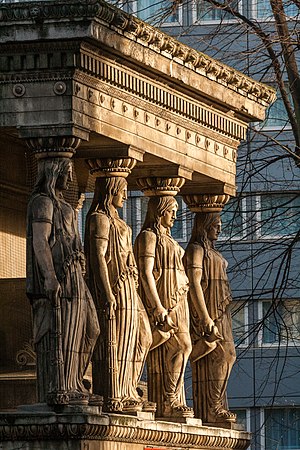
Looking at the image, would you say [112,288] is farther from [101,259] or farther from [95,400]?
[95,400]

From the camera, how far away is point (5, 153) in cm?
3375

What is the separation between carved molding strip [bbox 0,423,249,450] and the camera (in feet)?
98.7

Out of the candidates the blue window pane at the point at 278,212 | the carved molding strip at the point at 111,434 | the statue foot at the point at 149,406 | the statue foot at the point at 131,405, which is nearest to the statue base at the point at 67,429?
the carved molding strip at the point at 111,434

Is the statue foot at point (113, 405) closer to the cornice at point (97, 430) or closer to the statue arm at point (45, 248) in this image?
the cornice at point (97, 430)

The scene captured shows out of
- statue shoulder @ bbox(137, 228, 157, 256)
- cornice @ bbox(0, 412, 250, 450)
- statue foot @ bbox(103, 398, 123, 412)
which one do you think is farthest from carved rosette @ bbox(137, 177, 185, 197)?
statue foot @ bbox(103, 398, 123, 412)

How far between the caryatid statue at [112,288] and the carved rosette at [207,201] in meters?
3.84

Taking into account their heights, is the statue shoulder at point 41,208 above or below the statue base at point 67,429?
above

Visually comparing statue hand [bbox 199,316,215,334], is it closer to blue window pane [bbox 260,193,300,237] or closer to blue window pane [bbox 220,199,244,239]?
blue window pane [bbox 220,199,244,239]

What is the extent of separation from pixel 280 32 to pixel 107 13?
9452 millimetres

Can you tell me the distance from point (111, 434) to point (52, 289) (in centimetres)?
189

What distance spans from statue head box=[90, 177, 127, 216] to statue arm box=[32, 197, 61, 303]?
5.97 ft

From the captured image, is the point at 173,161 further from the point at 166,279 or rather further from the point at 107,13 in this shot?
the point at 107,13

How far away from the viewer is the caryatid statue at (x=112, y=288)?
Answer: 32.1m

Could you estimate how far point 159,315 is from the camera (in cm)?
3397
